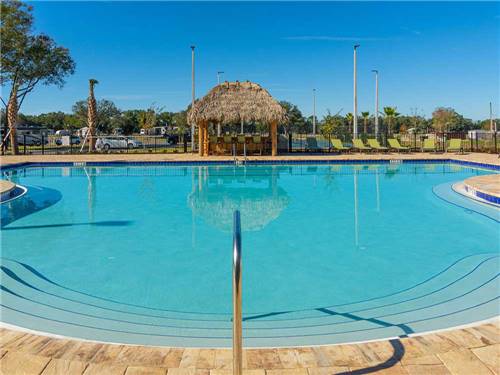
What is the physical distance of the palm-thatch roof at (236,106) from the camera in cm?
2050

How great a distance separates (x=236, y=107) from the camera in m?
20.8

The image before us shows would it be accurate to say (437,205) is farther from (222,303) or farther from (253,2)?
(253,2)

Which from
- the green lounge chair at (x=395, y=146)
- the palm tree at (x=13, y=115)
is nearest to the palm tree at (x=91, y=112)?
the palm tree at (x=13, y=115)

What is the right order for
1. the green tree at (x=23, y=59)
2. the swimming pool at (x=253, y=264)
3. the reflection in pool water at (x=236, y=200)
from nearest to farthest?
1. the swimming pool at (x=253, y=264)
2. the reflection in pool water at (x=236, y=200)
3. the green tree at (x=23, y=59)

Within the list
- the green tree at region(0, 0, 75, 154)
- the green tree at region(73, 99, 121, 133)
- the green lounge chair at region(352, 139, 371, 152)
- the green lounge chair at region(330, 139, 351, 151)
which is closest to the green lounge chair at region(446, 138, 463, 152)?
the green lounge chair at region(352, 139, 371, 152)

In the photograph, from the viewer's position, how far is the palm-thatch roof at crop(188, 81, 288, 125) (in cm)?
2050

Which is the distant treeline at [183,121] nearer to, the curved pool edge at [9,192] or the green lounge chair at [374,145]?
the green lounge chair at [374,145]

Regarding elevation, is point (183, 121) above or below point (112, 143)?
above

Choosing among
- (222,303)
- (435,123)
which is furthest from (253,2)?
(435,123)

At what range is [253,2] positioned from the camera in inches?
1025

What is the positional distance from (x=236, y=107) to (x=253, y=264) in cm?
1587

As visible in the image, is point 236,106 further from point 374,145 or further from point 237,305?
point 237,305

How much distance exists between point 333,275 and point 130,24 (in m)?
24.5

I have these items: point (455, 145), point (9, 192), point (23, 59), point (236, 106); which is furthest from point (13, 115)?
point (455, 145)
